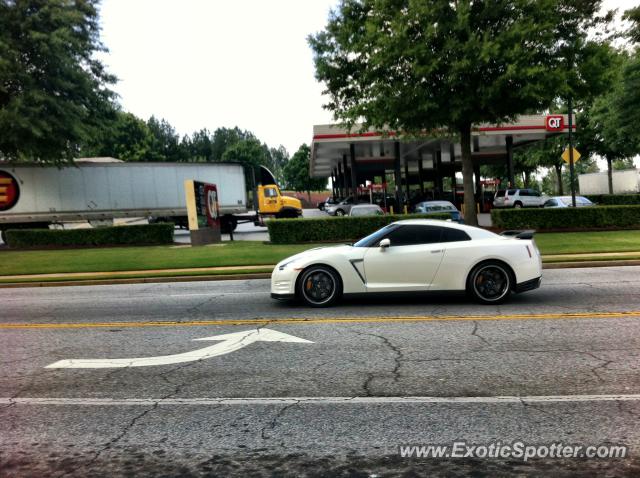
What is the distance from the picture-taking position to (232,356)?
18.6 feet

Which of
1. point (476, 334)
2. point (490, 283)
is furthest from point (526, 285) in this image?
point (476, 334)

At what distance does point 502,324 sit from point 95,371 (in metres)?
5.28

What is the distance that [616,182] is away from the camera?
158 ft

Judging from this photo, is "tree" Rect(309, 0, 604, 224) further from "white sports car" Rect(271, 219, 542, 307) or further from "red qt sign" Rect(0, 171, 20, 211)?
"red qt sign" Rect(0, 171, 20, 211)

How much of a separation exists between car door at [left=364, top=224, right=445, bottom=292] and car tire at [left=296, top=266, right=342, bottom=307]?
56 centimetres

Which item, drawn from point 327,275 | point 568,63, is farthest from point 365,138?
point 327,275

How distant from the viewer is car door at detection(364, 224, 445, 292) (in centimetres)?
802

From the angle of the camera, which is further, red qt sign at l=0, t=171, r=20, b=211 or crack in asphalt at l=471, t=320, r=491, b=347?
red qt sign at l=0, t=171, r=20, b=211

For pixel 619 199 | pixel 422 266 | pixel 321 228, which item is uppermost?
pixel 619 199

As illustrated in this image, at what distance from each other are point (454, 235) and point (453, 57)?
11174 millimetres

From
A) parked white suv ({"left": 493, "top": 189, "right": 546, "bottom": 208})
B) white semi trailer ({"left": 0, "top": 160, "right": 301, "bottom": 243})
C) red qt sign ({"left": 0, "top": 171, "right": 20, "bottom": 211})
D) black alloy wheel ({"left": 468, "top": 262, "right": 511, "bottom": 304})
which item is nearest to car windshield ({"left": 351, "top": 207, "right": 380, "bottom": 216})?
white semi trailer ({"left": 0, "top": 160, "right": 301, "bottom": 243})

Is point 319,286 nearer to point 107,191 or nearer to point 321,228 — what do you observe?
point 321,228

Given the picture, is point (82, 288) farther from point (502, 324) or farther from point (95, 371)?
point (502, 324)

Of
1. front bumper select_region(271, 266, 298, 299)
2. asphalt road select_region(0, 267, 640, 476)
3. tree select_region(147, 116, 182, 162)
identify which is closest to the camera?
asphalt road select_region(0, 267, 640, 476)
